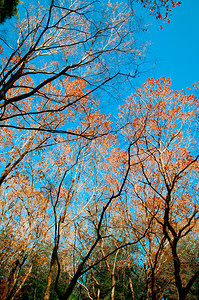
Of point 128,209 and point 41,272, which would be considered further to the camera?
point 41,272

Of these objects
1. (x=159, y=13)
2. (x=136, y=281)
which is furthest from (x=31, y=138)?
(x=136, y=281)

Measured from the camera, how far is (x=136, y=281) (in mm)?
11539

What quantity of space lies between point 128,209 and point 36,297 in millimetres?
11868

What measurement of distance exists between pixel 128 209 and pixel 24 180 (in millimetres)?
5162

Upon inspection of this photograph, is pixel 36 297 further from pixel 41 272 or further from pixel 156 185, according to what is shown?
pixel 156 185

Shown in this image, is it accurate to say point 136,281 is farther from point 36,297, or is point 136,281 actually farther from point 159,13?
point 159,13

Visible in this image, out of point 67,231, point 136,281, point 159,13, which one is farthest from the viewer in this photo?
point 136,281

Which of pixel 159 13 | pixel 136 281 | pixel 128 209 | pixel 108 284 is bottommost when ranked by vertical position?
pixel 108 284

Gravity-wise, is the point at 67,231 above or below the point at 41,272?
above

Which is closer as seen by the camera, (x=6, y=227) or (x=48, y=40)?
(x=48, y=40)

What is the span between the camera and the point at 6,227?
32.8 ft

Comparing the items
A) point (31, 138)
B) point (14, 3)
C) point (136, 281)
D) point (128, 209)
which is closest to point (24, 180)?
point (31, 138)

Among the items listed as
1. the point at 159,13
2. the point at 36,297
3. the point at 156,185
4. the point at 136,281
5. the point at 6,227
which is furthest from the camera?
the point at 36,297

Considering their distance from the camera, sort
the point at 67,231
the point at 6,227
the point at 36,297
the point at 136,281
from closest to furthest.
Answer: the point at 6,227
the point at 67,231
the point at 136,281
the point at 36,297
